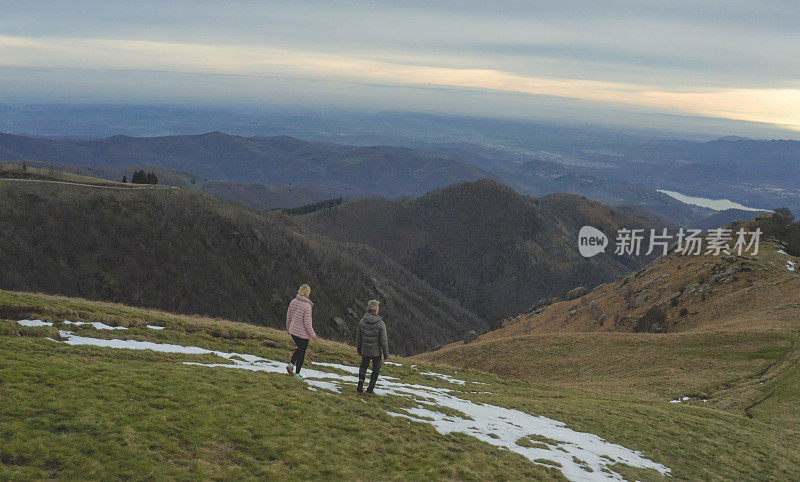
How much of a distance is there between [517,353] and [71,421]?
44887 mm

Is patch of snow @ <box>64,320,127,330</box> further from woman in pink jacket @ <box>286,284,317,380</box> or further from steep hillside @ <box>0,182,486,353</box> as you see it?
steep hillside @ <box>0,182,486,353</box>

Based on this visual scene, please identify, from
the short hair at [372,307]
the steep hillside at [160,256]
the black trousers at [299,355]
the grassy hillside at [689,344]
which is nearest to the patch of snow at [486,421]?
the black trousers at [299,355]

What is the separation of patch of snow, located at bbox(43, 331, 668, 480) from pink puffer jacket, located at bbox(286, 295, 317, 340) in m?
2.22

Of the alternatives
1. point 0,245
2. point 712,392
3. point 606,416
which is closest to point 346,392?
point 606,416

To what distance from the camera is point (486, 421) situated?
1884 cm

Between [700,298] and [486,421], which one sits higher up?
[700,298]

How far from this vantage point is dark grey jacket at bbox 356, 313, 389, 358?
1684 centimetres

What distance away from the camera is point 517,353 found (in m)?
49.6

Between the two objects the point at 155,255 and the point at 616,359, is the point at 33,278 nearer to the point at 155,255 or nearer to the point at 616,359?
Answer: the point at 155,255

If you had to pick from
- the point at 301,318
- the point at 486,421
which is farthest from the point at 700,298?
the point at 301,318

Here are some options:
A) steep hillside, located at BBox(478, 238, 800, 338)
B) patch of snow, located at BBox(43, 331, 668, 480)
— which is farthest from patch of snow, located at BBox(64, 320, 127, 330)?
steep hillside, located at BBox(478, 238, 800, 338)

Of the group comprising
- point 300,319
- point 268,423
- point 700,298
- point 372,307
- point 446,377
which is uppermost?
point 372,307

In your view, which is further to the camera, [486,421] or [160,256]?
[160,256]

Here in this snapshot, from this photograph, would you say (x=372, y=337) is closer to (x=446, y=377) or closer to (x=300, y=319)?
(x=300, y=319)
